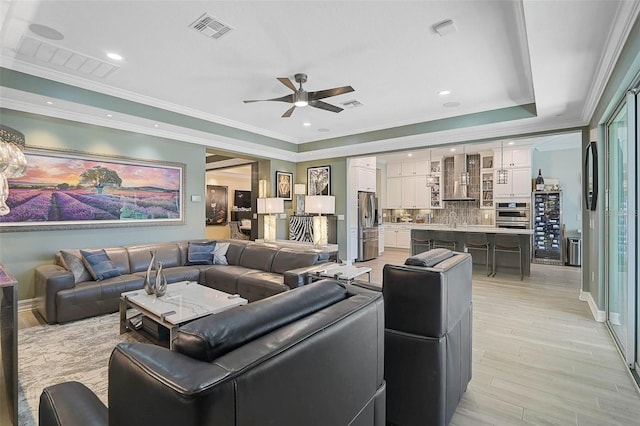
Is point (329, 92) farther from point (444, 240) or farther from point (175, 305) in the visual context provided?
point (444, 240)

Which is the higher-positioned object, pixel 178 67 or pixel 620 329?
pixel 178 67

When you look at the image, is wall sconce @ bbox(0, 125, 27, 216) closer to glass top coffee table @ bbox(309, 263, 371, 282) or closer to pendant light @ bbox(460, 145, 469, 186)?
glass top coffee table @ bbox(309, 263, 371, 282)

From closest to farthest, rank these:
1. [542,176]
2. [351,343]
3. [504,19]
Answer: [351,343] < [504,19] < [542,176]

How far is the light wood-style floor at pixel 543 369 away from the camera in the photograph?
2.01 metres

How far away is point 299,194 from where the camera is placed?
7.59m

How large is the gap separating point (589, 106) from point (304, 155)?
17.1 feet

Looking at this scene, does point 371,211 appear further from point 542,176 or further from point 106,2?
point 106,2

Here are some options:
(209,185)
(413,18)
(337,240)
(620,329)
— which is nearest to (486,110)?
(413,18)

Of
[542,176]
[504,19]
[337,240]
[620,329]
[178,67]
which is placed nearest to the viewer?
[504,19]

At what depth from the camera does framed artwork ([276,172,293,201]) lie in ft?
23.9

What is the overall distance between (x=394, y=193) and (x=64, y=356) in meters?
9.12

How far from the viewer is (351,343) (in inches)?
45.6

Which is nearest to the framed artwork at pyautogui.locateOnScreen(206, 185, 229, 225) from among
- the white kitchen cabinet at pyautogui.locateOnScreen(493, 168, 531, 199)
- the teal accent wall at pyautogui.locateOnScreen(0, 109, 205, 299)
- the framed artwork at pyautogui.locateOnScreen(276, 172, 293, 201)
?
the framed artwork at pyautogui.locateOnScreen(276, 172, 293, 201)

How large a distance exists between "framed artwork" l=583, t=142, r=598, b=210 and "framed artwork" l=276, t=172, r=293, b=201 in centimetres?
548
